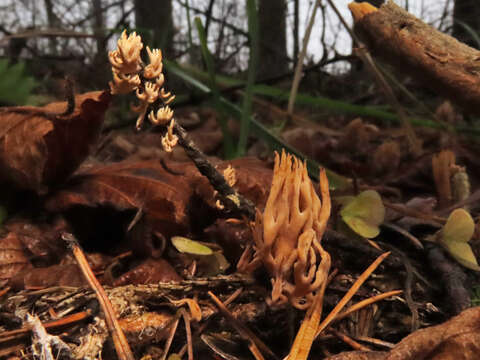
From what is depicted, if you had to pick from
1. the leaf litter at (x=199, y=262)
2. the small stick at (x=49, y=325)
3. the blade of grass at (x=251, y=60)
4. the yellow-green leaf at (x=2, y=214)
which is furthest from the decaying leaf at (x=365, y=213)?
the yellow-green leaf at (x=2, y=214)

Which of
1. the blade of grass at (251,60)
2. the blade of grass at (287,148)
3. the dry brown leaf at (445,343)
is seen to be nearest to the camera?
the dry brown leaf at (445,343)

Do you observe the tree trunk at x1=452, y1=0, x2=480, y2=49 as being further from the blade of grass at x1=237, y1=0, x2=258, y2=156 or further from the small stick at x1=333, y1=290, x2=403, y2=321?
the small stick at x1=333, y1=290, x2=403, y2=321

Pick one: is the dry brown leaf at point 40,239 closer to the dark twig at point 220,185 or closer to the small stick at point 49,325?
the small stick at point 49,325

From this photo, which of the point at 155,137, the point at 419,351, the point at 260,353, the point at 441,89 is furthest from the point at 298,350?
the point at 155,137

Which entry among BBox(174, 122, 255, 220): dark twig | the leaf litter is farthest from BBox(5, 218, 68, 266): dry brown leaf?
BBox(174, 122, 255, 220): dark twig

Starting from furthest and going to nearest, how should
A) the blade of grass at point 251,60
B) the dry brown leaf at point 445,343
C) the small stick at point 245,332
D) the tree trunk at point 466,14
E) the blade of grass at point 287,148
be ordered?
the tree trunk at point 466,14, the blade of grass at point 251,60, the blade of grass at point 287,148, the small stick at point 245,332, the dry brown leaf at point 445,343

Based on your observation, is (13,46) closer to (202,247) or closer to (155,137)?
(155,137)
